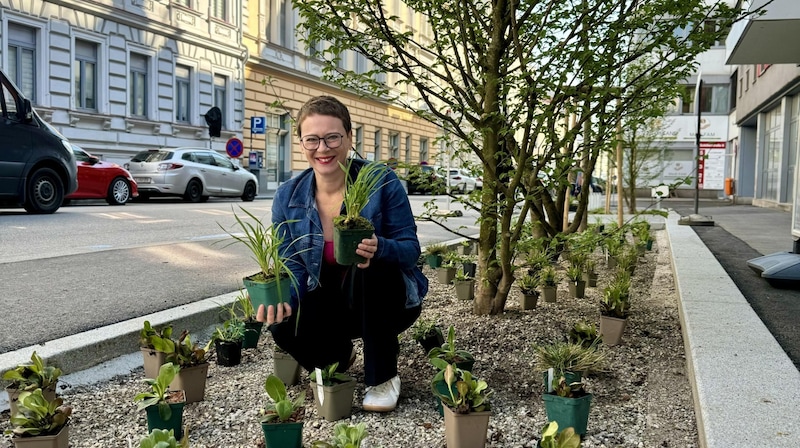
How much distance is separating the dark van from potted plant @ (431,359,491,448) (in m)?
10.1

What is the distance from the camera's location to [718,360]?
2.66m

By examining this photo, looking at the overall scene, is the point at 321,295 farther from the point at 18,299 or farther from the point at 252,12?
the point at 252,12

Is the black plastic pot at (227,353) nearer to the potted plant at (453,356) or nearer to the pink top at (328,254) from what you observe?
the pink top at (328,254)

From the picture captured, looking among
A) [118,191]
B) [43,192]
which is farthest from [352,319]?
[118,191]

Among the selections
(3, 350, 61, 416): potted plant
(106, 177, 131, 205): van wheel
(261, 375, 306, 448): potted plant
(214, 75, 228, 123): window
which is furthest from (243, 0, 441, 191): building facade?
(261, 375, 306, 448): potted plant

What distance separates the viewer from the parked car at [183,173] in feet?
55.2

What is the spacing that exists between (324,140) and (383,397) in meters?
1.03

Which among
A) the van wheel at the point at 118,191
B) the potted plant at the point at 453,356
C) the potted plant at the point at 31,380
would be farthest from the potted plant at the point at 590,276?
the van wheel at the point at 118,191

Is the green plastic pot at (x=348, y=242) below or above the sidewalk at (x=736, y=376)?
above

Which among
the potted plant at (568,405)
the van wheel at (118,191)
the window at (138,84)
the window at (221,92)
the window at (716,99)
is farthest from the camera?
the window at (716,99)

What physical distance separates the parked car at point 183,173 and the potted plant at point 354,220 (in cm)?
1540

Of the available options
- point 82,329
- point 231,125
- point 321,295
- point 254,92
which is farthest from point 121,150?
point 321,295

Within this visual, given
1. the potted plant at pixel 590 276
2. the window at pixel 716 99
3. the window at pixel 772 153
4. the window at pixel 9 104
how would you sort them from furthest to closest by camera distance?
the window at pixel 716 99
the window at pixel 772 153
the window at pixel 9 104
the potted plant at pixel 590 276

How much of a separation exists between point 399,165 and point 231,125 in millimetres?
22674
